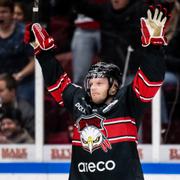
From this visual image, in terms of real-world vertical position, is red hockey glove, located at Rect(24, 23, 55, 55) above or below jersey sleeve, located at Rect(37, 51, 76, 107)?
above

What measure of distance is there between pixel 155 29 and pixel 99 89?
434 millimetres

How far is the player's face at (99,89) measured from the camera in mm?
4098

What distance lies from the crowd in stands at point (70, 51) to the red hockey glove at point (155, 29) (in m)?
1.88

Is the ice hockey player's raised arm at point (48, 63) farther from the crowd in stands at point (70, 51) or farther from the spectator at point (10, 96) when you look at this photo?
the spectator at point (10, 96)

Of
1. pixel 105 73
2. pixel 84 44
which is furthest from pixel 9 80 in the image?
pixel 105 73

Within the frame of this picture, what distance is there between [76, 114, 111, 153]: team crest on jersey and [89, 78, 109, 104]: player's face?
9 centimetres

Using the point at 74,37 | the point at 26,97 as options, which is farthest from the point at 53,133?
the point at 74,37

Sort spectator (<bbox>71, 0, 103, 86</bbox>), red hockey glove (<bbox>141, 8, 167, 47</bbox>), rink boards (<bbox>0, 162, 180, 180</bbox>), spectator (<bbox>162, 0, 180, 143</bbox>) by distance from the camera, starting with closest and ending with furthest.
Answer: red hockey glove (<bbox>141, 8, 167, 47</bbox>), rink boards (<bbox>0, 162, 180, 180</bbox>), spectator (<bbox>162, 0, 180, 143</bbox>), spectator (<bbox>71, 0, 103, 86</bbox>)

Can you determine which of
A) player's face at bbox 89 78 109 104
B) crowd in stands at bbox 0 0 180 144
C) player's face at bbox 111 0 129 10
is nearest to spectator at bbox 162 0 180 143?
crowd in stands at bbox 0 0 180 144

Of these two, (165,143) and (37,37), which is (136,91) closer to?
(37,37)

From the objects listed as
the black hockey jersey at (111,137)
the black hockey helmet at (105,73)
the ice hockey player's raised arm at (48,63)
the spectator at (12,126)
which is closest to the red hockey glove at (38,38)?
the ice hockey player's raised arm at (48,63)

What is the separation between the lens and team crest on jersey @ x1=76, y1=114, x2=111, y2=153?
4102 mm

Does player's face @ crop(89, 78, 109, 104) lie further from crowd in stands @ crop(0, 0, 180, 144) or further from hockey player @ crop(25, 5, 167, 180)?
crowd in stands @ crop(0, 0, 180, 144)

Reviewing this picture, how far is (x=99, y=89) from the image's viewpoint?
4098 mm
